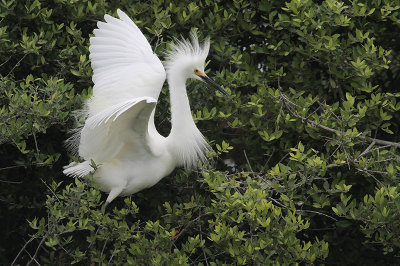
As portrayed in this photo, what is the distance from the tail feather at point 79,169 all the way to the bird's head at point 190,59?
2.28 feet

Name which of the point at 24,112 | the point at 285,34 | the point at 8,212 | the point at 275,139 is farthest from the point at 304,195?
the point at 8,212

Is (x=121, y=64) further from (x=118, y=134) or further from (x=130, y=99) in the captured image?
(x=118, y=134)

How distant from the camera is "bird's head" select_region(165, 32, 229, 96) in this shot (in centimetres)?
387

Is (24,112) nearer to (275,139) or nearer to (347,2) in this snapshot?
(275,139)

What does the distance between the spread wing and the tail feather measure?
0.05 m

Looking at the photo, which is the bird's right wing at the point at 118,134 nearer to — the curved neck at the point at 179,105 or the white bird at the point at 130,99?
the white bird at the point at 130,99

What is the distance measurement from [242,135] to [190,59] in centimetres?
53

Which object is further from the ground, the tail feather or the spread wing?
the spread wing

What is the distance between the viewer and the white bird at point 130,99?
3.73 m

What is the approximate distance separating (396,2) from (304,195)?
1.25 meters

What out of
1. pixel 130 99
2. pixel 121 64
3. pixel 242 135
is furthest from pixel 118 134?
pixel 242 135

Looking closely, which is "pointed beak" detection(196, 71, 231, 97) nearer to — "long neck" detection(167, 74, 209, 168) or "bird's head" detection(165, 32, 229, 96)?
"bird's head" detection(165, 32, 229, 96)

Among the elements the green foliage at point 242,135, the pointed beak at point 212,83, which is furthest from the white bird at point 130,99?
the green foliage at point 242,135

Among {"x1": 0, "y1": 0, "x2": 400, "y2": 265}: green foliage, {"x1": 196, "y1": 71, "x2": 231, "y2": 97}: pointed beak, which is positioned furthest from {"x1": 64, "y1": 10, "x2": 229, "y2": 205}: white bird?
{"x1": 0, "y1": 0, "x2": 400, "y2": 265}: green foliage
